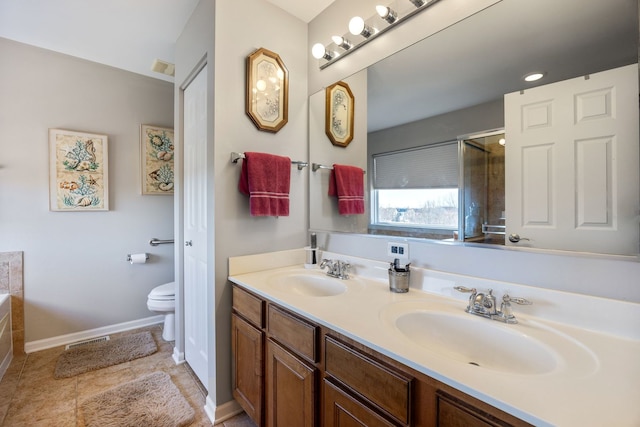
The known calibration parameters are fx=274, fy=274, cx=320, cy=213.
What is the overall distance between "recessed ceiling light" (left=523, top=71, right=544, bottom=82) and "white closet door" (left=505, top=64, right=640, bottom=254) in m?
0.04

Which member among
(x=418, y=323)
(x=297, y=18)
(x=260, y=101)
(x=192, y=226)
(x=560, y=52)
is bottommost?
(x=418, y=323)

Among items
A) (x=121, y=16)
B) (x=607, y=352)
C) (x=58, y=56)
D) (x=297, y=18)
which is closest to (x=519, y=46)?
(x=607, y=352)

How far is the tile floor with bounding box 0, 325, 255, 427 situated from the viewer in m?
1.53

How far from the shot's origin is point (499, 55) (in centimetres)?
107

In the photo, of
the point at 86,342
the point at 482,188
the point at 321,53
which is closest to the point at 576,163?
the point at 482,188

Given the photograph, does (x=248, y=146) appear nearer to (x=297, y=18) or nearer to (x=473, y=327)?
(x=297, y=18)

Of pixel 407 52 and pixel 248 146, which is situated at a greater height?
pixel 407 52

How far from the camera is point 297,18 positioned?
184cm

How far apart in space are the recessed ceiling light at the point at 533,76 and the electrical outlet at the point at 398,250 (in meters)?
0.78

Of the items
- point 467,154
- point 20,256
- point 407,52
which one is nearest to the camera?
point 467,154

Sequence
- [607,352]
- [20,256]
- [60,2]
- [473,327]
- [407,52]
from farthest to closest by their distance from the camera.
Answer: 1. [20,256]
2. [60,2]
3. [407,52]
4. [473,327]
5. [607,352]

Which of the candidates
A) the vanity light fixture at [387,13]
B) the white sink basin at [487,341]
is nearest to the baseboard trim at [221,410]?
the white sink basin at [487,341]

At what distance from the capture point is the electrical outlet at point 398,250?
1.32 m

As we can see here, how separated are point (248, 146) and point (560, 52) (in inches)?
55.9
